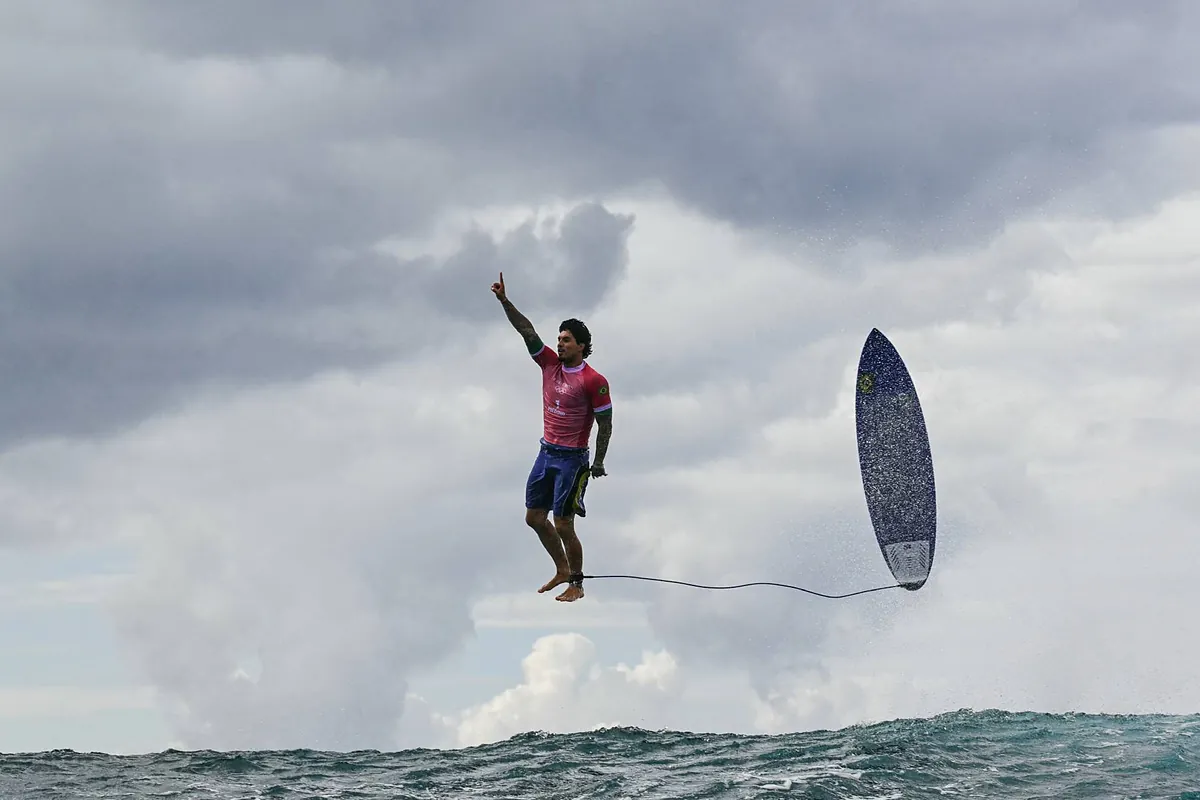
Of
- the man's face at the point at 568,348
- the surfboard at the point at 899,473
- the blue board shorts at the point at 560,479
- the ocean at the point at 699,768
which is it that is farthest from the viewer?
the surfboard at the point at 899,473

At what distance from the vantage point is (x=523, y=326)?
51.6ft

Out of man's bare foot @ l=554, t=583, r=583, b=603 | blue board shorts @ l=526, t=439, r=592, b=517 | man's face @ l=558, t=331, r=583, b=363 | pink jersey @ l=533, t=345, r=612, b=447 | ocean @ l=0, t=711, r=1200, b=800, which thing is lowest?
ocean @ l=0, t=711, r=1200, b=800

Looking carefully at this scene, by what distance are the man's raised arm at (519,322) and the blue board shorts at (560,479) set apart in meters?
1.35

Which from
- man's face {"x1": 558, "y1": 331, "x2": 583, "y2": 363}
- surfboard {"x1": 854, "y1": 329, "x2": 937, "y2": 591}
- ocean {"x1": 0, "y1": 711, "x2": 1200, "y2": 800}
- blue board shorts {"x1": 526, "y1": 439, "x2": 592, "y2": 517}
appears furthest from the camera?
surfboard {"x1": 854, "y1": 329, "x2": 937, "y2": 591}

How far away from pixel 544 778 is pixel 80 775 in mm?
5937

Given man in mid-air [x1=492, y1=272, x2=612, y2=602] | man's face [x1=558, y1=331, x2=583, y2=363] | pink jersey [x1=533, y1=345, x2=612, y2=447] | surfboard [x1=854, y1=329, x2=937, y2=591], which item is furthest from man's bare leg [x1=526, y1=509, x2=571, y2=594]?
surfboard [x1=854, y1=329, x2=937, y2=591]

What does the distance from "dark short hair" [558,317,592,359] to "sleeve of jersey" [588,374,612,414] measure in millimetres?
449

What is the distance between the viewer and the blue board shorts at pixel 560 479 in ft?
52.6

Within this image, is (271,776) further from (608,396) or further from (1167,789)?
(1167,789)

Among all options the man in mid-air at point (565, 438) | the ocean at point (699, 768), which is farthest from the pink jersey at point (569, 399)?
the ocean at point (699, 768)

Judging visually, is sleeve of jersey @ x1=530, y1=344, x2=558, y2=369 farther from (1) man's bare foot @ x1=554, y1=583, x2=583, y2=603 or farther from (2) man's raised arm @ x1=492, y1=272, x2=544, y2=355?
(1) man's bare foot @ x1=554, y1=583, x2=583, y2=603

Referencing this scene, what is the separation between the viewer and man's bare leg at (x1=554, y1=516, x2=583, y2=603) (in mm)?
16250

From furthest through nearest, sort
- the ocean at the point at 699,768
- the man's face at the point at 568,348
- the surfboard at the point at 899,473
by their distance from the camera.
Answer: the surfboard at the point at 899,473 < the man's face at the point at 568,348 < the ocean at the point at 699,768

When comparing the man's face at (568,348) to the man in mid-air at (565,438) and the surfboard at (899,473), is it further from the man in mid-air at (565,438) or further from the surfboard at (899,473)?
the surfboard at (899,473)
